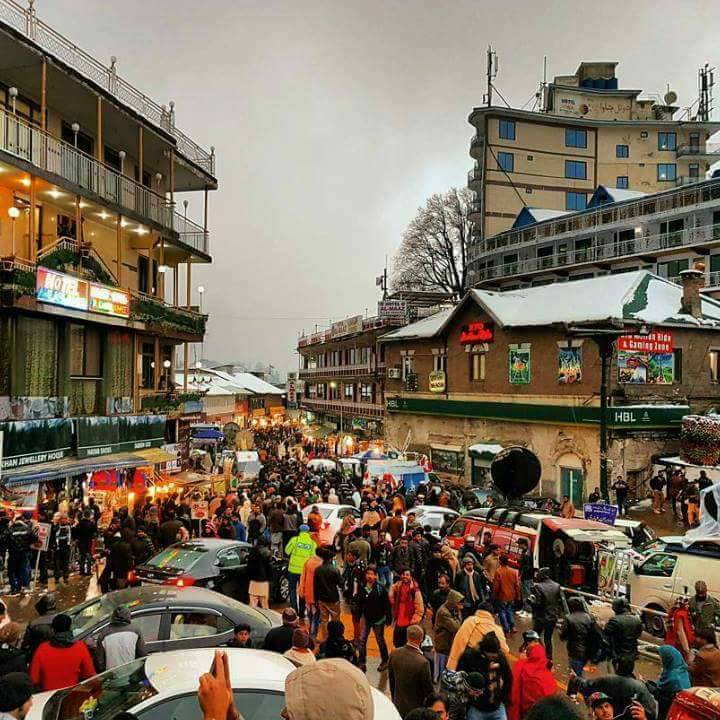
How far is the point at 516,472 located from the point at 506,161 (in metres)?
49.7

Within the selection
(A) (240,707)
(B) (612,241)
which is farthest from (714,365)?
(A) (240,707)

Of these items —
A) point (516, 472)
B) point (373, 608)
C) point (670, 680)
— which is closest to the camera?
point (670, 680)

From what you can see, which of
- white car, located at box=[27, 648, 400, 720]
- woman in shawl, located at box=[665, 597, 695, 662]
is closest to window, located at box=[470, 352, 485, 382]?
woman in shawl, located at box=[665, 597, 695, 662]

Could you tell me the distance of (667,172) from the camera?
67938mm

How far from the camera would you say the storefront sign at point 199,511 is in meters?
19.7

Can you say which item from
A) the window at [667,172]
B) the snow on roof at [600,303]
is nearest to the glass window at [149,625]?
the snow on roof at [600,303]

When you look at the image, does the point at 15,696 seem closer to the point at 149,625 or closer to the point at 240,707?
the point at 240,707

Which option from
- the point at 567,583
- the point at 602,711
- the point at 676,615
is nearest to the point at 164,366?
the point at 567,583

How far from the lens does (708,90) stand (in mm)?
70000

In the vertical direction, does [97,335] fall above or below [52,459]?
above

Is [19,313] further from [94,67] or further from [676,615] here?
[676,615]

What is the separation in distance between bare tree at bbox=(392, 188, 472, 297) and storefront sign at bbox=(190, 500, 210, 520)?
45.9 m

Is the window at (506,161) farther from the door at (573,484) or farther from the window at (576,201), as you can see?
the door at (573,484)

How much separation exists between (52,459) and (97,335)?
5.43m
